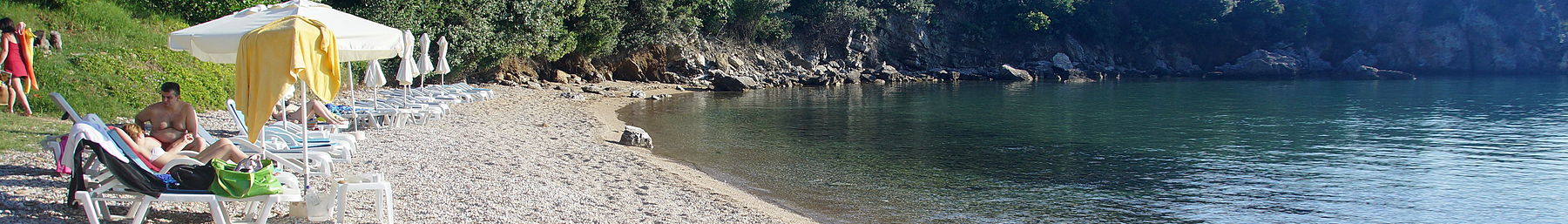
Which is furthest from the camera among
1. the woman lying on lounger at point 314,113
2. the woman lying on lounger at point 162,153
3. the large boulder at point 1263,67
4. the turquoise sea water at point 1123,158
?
the large boulder at point 1263,67

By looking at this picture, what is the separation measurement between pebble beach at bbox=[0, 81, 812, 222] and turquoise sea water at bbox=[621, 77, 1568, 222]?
3.69 feet

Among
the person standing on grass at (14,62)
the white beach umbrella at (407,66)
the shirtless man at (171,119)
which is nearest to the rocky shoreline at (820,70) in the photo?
the white beach umbrella at (407,66)

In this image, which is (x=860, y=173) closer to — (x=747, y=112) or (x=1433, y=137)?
(x=747, y=112)

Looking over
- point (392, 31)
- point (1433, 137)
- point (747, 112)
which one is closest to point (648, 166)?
point (392, 31)

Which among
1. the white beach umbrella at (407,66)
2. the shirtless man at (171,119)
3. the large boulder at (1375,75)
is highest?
the white beach umbrella at (407,66)

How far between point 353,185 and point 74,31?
49.3ft

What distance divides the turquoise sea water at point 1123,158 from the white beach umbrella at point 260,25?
15.4 feet

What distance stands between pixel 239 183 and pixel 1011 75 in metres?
54.3

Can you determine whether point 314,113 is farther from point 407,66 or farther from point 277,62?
point 277,62

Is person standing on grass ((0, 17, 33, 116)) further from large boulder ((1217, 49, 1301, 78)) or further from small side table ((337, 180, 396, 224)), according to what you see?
large boulder ((1217, 49, 1301, 78))

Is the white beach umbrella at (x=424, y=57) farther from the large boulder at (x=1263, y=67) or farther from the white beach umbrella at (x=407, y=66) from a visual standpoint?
the large boulder at (x=1263, y=67)

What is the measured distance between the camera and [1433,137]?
22891mm

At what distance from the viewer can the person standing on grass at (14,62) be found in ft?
38.3

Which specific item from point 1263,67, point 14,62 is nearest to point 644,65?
point 14,62
